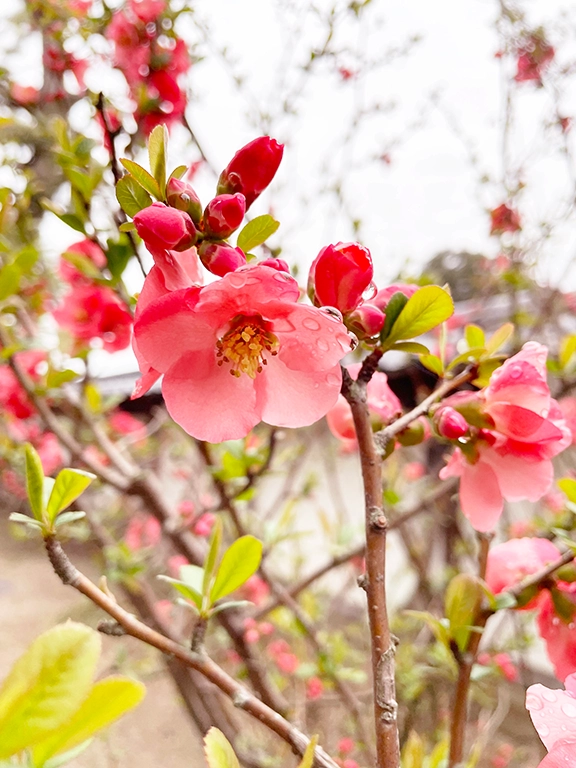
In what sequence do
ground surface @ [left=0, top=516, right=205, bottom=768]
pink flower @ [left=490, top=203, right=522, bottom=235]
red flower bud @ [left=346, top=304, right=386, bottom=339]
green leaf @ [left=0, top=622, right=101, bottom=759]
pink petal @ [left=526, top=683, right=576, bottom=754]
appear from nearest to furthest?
green leaf @ [left=0, top=622, right=101, bottom=759], pink petal @ [left=526, top=683, right=576, bottom=754], red flower bud @ [left=346, top=304, right=386, bottom=339], ground surface @ [left=0, top=516, right=205, bottom=768], pink flower @ [left=490, top=203, right=522, bottom=235]

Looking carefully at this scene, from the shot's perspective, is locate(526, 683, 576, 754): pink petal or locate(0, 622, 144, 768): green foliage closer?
locate(0, 622, 144, 768): green foliage

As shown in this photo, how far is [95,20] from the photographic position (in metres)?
1.15

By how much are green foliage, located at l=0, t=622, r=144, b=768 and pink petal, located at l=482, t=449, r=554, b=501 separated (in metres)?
0.36

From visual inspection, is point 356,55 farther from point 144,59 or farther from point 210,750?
point 210,750

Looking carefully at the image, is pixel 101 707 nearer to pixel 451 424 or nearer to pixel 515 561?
pixel 451 424

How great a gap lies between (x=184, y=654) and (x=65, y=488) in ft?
0.48

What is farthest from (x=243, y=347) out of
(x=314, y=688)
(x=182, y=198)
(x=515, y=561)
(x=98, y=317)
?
(x=314, y=688)

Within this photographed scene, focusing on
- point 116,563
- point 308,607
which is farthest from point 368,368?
point 308,607

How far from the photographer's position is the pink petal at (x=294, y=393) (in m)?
0.37

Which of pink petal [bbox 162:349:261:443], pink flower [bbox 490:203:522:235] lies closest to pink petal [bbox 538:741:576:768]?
pink petal [bbox 162:349:261:443]

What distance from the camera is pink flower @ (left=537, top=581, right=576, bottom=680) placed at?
476 millimetres

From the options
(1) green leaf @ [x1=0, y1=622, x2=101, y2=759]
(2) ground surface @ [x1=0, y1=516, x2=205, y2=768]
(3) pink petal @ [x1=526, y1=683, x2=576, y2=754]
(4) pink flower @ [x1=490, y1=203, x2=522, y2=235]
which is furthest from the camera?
(4) pink flower @ [x1=490, y1=203, x2=522, y2=235]

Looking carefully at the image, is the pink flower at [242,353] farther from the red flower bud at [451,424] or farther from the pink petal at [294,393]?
the red flower bud at [451,424]

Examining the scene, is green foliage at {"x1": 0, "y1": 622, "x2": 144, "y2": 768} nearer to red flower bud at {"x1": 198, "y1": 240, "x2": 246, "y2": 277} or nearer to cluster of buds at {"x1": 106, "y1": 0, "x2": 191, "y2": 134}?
red flower bud at {"x1": 198, "y1": 240, "x2": 246, "y2": 277}
